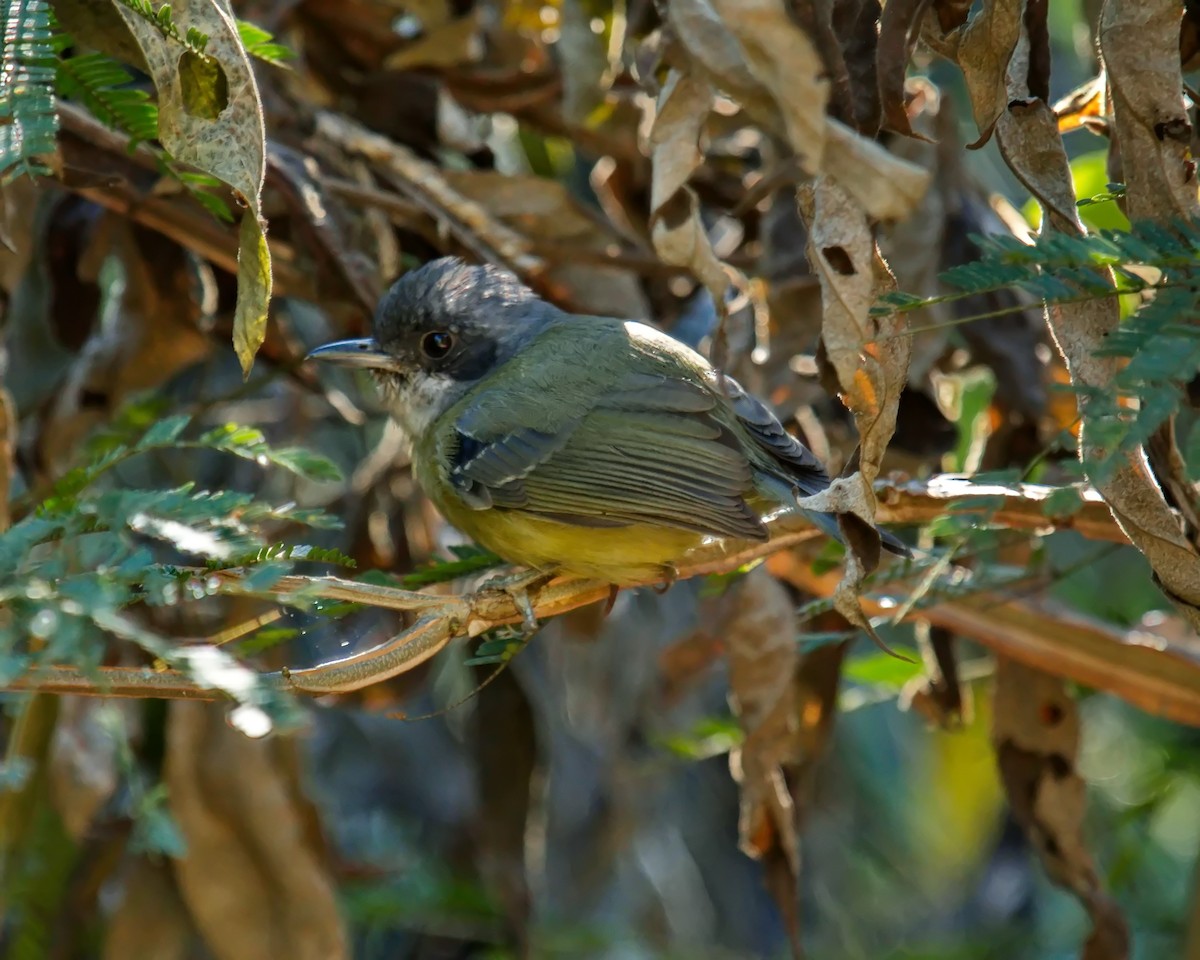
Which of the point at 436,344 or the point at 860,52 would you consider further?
the point at 436,344

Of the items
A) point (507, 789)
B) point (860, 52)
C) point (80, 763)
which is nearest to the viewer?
point (860, 52)

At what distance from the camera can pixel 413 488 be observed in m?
4.20

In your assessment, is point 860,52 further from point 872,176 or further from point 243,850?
point 243,850

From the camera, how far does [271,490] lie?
477 centimetres

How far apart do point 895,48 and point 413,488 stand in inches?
92.2

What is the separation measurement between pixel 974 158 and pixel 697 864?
9.79ft

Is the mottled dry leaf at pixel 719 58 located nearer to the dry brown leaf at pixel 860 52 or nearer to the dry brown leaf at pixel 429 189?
the dry brown leaf at pixel 860 52

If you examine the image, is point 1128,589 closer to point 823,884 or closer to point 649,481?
point 823,884

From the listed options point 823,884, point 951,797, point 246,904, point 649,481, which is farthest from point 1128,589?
point 246,904

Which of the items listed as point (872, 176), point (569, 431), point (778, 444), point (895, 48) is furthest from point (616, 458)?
point (895, 48)

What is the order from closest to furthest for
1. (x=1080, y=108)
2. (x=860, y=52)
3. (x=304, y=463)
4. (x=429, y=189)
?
1. (x=860, y=52)
2. (x=304, y=463)
3. (x=1080, y=108)
4. (x=429, y=189)

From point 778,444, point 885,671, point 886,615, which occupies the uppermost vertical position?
point 778,444

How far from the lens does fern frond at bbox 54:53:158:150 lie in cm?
268

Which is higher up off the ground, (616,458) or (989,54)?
(989,54)
